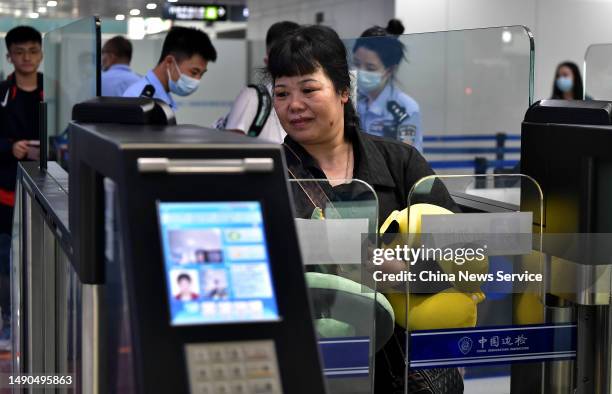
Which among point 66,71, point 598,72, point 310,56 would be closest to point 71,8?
point 66,71

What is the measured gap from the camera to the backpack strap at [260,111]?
4.88 meters

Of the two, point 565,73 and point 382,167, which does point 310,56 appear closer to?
point 382,167

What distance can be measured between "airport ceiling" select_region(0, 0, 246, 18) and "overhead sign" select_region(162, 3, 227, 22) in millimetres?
2280

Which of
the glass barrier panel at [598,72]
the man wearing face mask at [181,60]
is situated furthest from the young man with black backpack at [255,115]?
the glass barrier panel at [598,72]

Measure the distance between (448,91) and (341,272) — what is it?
3764 mm

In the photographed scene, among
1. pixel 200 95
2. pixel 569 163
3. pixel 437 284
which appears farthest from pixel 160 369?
pixel 200 95

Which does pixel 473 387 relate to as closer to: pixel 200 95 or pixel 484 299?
pixel 484 299

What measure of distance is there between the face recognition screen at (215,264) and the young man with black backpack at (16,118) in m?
4.68

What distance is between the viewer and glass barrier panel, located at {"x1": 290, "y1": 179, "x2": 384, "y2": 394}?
209 centimetres

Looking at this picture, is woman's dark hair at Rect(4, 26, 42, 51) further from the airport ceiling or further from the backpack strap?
the backpack strap

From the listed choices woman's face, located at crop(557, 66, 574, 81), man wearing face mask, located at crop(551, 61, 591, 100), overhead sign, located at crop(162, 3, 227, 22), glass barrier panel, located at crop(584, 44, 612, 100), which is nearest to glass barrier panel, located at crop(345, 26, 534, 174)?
glass barrier panel, located at crop(584, 44, 612, 100)

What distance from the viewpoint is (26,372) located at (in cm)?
279

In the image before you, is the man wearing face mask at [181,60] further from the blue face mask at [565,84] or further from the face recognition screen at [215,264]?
the face recognition screen at [215,264]

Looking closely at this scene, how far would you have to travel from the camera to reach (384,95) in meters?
4.95
